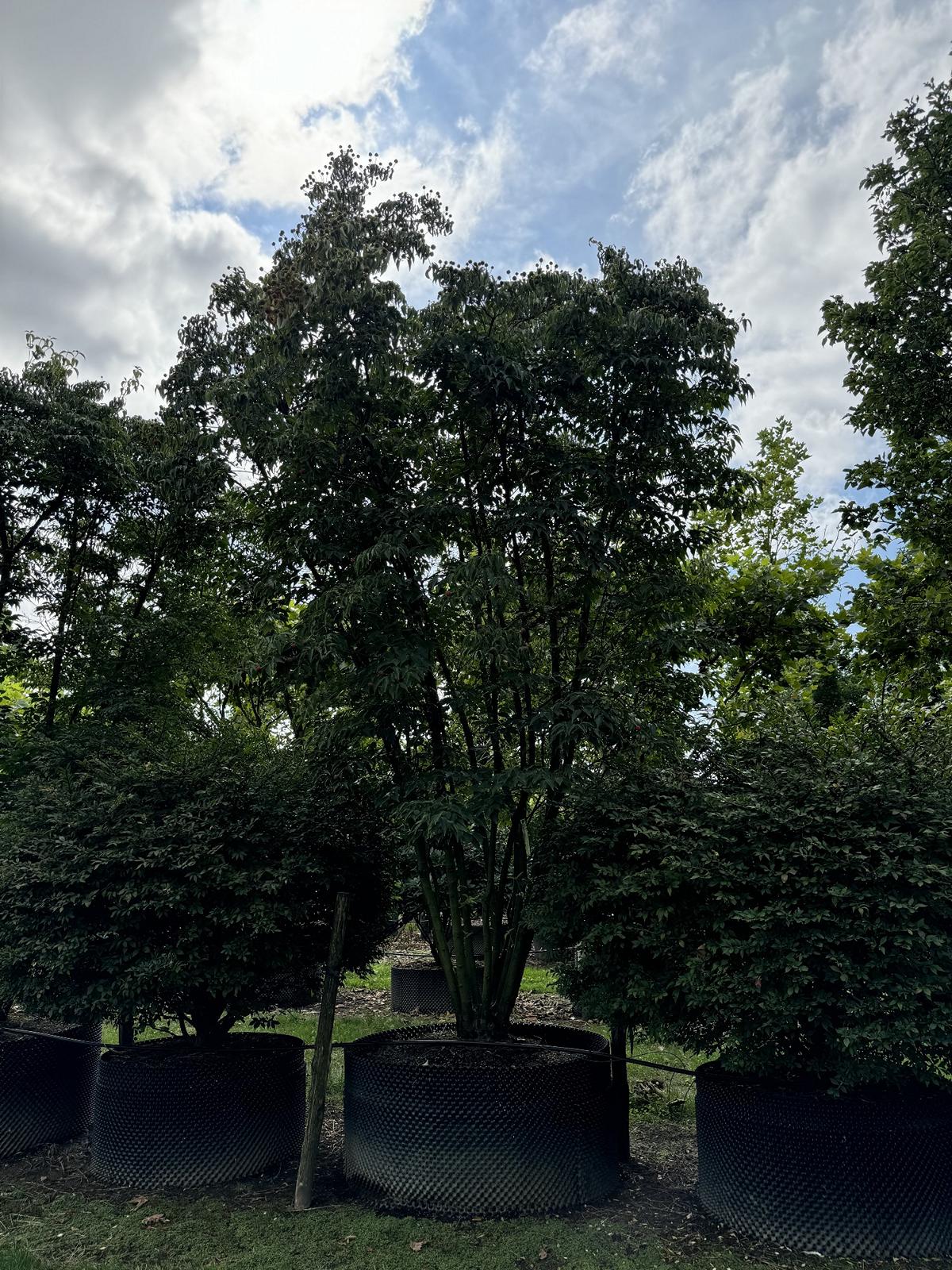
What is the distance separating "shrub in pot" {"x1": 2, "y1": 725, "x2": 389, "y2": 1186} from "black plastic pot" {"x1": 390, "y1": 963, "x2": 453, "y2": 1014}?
16.6 feet

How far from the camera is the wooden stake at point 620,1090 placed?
4.77m

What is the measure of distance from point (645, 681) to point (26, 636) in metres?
5.40

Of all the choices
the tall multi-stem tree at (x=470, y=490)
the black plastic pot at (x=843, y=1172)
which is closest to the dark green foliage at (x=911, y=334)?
the tall multi-stem tree at (x=470, y=490)

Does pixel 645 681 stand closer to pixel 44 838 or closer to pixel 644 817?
pixel 644 817

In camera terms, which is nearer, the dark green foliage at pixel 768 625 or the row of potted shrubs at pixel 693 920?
the row of potted shrubs at pixel 693 920

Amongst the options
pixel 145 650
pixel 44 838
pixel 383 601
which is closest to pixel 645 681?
pixel 383 601

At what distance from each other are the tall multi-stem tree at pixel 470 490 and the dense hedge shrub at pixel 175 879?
574mm

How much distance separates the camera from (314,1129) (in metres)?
4.45

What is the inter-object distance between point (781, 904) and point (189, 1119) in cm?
337

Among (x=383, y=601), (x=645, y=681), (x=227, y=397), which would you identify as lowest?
(x=645, y=681)

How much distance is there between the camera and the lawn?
3736 millimetres

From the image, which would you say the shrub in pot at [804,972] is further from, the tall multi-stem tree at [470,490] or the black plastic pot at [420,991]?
the black plastic pot at [420,991]

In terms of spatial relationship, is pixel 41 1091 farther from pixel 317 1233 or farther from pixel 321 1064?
pixel 317 1233

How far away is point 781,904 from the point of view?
380 centimetres
